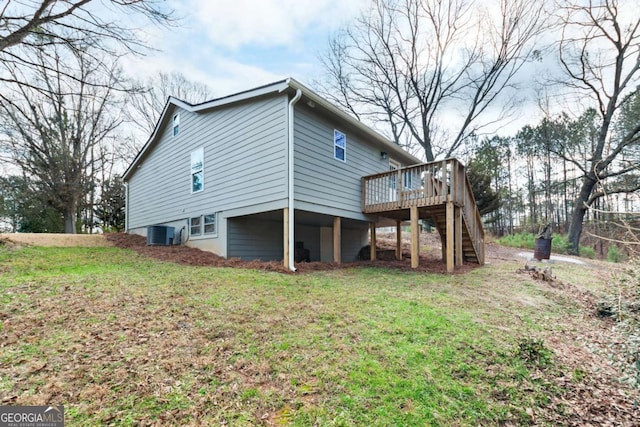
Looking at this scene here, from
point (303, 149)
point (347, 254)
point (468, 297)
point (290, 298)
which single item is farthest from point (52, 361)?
point (347, 254)

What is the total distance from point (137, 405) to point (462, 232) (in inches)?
352

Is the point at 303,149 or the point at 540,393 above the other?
the point at 303,149

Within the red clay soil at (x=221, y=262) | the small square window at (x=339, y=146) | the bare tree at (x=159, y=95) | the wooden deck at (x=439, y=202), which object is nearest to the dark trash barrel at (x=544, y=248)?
the wooden deck at (x=439, y=202)

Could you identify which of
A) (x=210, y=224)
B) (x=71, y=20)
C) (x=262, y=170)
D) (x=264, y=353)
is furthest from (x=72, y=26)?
(x=264, y=353)

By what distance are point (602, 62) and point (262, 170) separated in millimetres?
17249

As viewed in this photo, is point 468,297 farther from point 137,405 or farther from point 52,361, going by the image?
point 52,361

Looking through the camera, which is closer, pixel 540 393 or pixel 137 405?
pixel 137 405

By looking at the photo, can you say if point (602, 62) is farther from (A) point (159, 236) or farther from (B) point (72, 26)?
(A) point (159, 236)

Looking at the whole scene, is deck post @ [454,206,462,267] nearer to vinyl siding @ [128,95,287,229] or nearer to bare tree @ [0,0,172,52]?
vinyl siding @ [128,95,287,229]

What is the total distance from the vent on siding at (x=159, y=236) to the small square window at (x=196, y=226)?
122 cm

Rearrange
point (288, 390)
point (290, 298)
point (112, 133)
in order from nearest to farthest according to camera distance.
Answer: point (288, 390)
point (290, 298)
point (112, 133)

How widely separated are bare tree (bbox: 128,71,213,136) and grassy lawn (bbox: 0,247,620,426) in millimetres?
18641

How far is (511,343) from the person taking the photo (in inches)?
147

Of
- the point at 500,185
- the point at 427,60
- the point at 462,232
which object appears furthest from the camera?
the point at 500,185
